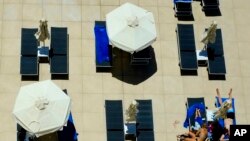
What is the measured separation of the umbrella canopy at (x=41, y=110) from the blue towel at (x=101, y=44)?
5.95m

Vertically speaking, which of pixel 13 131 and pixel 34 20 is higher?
pixel 34 20

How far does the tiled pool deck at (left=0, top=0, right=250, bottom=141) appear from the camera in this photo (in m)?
57.1

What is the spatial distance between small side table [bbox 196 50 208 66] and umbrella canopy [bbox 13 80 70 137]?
Answer: 13.1 meters

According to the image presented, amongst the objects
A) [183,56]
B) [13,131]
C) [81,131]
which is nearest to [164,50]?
[183,56]

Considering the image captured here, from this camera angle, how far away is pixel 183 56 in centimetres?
5909

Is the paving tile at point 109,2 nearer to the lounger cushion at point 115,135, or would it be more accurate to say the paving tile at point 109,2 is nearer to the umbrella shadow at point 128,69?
the umbrella shadow at point 128,69

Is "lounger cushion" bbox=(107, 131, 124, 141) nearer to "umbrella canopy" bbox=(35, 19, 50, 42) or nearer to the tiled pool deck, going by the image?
the tiled pool deck

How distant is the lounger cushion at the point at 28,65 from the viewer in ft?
187

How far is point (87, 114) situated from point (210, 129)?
10.8m

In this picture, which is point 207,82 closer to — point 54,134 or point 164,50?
point 164,50

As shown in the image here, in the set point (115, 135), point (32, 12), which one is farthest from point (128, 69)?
point (32, 12)

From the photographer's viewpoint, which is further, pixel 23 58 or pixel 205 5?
pixel 205 5

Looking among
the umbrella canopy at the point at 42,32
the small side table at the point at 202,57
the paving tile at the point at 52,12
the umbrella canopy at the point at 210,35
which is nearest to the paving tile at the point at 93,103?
the umbrella canopy at the point at 42,32

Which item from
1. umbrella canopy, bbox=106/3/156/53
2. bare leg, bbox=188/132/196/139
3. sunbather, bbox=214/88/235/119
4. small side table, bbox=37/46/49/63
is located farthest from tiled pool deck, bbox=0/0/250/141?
umbrella canopy, bbox=106/3/156/53
